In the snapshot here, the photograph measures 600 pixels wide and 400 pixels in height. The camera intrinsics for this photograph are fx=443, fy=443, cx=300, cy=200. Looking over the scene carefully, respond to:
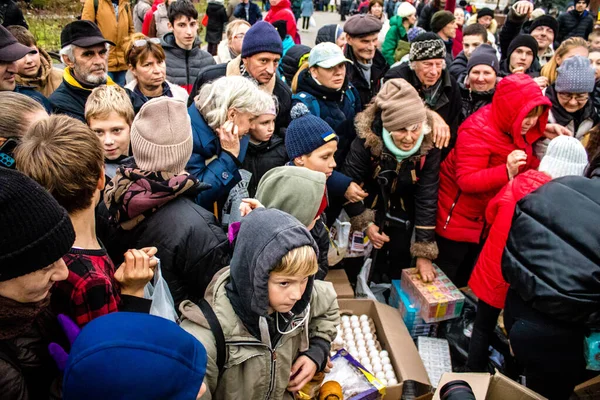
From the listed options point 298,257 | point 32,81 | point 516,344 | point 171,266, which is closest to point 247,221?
point 298,257

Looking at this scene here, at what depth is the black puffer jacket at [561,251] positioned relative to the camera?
202 centimetres

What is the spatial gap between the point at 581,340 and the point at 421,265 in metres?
1.38

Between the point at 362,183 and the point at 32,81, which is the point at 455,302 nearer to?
the point at 362,183

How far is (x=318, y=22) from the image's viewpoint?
20.3 metres

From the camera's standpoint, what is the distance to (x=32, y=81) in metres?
3.76

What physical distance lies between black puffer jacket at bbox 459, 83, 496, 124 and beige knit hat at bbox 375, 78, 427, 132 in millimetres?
1179

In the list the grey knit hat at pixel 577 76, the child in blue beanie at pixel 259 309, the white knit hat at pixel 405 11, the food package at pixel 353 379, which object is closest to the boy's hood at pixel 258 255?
the child in blue beanie at pixel 259 309

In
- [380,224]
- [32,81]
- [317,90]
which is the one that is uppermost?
[317,90]

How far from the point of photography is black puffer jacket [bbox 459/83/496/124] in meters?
4.10

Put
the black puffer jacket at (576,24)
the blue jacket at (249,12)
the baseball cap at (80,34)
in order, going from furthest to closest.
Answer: the blue jacket at (249,12), the black puffer jacket at (576,24), the baseball cap at (80,34)

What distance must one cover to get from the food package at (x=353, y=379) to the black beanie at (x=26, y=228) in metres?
1.59

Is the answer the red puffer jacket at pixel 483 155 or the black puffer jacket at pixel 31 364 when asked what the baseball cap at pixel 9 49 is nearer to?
the black puffer jacket at pixel 31 364

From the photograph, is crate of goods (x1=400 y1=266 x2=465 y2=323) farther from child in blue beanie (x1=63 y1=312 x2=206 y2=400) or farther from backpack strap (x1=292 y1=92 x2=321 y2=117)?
child in blue beanie (x1=63 y1=312 x2=206 y2=400)

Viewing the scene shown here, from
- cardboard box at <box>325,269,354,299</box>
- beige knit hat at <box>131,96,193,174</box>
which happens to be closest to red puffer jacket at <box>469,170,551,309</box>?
cardboard box at <box>325,269,354,299</box>
